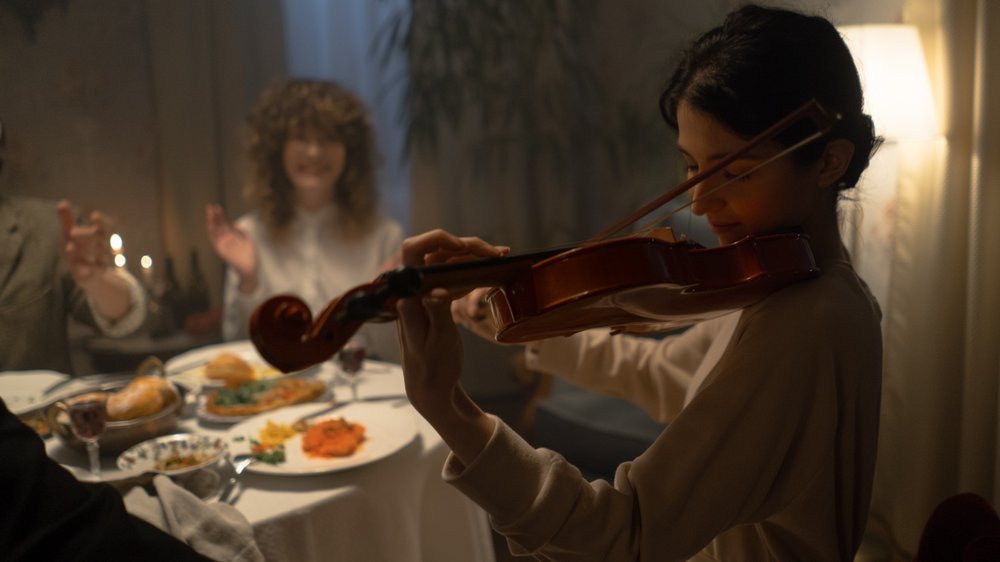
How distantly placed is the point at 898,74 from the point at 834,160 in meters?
0.92

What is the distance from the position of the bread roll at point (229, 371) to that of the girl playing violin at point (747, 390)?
930 mm

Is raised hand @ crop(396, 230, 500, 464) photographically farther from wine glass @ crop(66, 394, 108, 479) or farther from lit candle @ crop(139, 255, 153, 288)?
lit candle @ crop(139, 255, 153, 288)

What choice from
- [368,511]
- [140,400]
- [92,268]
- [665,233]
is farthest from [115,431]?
[665,233]

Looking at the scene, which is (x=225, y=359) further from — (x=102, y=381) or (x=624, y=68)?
(x=624, y=68)

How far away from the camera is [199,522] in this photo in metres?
0.96

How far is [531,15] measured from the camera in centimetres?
305

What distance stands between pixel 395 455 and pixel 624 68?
2.36 meters

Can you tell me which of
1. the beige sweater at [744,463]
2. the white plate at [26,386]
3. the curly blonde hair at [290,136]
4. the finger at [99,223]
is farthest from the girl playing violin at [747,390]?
the curly blonde hair at [290,136]

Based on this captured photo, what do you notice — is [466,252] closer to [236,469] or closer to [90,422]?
[236,469]

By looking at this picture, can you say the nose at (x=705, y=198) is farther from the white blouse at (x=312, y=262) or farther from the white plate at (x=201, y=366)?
the white blouse at (x=312, y=262)

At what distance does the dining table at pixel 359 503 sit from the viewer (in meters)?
1.05

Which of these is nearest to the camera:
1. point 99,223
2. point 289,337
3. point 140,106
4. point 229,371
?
point 289,337

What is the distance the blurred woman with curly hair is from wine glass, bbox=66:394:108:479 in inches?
46.6

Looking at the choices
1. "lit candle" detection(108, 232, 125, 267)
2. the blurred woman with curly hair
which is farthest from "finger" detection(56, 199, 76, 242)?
the blurred woman with curly hair
